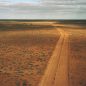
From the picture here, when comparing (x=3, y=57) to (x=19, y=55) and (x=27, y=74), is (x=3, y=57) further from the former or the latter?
(x=27, y=74)

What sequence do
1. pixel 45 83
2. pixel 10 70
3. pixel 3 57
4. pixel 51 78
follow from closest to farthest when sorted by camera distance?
1. pixel 45 83
2. pixel 51 78
3. pixel 10 70
4. pixel 3 57

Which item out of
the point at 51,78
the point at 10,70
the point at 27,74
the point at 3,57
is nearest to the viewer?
the point at 51,78

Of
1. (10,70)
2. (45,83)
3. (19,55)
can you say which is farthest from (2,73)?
(19,55)

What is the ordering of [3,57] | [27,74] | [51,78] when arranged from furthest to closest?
1. [3,57]
2. [27,74]
3. [51,78]

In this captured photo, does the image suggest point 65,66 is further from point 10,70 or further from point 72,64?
point 10,70

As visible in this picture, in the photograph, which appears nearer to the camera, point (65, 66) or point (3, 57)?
point (65, 66)

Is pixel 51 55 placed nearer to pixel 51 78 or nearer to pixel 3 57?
pixel 3 57

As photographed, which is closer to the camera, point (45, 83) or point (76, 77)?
point (45, 83)

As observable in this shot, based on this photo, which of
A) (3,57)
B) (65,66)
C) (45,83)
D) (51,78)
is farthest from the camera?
(3,57)

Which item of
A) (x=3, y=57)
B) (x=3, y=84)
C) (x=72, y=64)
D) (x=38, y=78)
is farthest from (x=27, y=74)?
(x=3, y=57)
